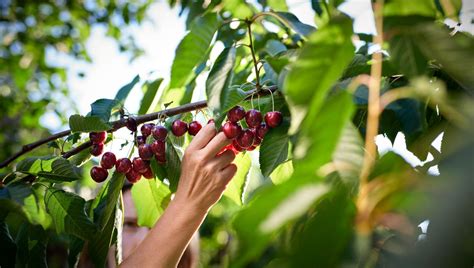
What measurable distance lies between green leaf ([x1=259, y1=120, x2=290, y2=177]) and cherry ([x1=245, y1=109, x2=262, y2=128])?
0.15 feet

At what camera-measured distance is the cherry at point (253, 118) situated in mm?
1062

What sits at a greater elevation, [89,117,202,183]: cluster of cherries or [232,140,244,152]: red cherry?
[89,117,202,183]: cluster of cherries

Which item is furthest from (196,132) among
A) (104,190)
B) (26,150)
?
(26,150)

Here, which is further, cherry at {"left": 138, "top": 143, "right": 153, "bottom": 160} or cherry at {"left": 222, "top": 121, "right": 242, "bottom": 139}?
cherry at {"left": 138, "top": 143, "right": 153, "bottom": 160}

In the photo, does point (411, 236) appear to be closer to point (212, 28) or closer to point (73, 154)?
point (212, 28)

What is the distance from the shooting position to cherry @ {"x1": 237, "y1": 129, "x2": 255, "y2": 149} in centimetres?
108

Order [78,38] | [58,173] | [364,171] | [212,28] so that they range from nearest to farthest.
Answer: [364,171], [212,28], [58,173], [78,38]

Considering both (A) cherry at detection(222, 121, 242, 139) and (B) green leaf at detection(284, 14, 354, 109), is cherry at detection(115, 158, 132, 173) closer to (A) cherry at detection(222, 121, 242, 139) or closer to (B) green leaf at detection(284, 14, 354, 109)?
(A) cherry at detection(222, 121, 242, 139)

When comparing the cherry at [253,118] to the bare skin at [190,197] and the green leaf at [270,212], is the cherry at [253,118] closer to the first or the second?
the bare skin at [190,197]

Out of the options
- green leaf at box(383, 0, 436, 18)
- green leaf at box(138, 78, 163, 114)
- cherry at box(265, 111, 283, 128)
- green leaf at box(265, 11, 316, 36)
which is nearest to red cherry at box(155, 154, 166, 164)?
green leaf at box(138, 78, 163, 114)

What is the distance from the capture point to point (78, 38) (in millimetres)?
6328

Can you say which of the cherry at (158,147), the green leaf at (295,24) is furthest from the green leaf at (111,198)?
the green leaf at (295,24)

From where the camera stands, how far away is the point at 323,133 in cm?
44

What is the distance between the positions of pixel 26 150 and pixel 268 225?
1.01 metres
